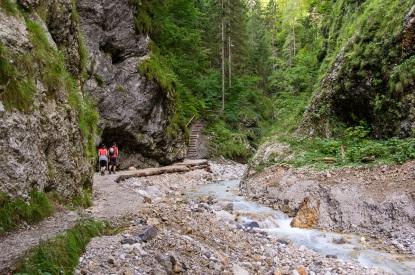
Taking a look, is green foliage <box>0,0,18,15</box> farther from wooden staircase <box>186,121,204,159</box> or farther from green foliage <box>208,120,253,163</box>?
green foliage <box>208,120,253,163</box>

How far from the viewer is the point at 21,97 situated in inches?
347

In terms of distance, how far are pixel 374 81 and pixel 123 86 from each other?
1391 cm

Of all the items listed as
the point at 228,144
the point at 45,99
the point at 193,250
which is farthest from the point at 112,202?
the point at 228,144

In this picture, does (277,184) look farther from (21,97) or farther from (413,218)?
(21,97)

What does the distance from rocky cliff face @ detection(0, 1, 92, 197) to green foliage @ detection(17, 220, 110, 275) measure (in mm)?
1682

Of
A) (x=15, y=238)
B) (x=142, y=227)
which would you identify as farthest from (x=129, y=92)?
(x=15, y=238)

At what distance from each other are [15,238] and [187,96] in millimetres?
28842

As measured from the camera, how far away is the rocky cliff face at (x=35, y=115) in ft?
26.7

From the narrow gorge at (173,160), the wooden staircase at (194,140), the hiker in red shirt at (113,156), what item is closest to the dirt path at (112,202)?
the narrow gorge at (173,160)

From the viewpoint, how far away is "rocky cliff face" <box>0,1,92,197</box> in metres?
8.14

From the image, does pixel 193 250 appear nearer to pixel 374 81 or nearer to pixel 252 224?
pixel 252 224

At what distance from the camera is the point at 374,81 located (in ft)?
57.7

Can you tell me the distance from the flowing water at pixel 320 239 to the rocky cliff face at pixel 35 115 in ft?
17.9

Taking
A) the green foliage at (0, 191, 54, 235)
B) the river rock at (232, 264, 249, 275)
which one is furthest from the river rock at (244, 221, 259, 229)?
the green foliage at (0, 191, 54, 235)
